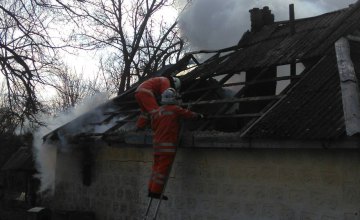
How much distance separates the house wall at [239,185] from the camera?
6.39m

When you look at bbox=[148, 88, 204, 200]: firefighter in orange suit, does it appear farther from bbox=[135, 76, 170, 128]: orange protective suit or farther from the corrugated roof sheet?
the corrugated roof sheet

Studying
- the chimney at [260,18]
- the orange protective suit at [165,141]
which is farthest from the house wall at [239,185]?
the chimney at [260,18]

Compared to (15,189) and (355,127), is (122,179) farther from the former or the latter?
(15,189)

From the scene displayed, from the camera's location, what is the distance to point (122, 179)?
10156 millimetres

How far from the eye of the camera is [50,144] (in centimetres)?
1288

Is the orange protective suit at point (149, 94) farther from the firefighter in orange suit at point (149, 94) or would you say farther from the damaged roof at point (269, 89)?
the damaged roof at point (269, 89)

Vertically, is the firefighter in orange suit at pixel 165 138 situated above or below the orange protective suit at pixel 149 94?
below

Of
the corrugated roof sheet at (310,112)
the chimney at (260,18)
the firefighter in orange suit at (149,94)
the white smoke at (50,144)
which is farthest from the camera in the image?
the white smoke at (50,144)

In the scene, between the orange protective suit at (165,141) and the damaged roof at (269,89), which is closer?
the damaged roof at (269,89)

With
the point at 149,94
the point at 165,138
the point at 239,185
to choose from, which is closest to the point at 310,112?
the point at 239,185

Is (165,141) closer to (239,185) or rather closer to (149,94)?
(149,94)

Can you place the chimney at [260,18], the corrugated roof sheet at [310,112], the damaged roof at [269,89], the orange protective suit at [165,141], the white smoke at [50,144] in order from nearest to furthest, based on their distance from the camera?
the corrugated roof sheet at [310,112] → the damaged roof at [269,89] → the orange protective suit at [165,141] → the chimney at [260,18] → the white smoke at [50,144]

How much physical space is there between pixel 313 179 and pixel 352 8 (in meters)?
4.88

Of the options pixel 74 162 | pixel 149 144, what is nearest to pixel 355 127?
pixel 149 144
